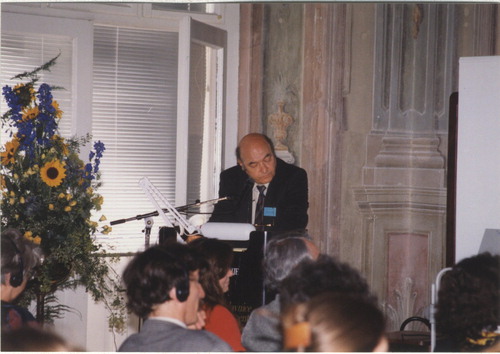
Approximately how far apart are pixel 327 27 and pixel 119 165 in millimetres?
1677

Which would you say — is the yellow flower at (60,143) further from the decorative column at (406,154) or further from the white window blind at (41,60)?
the decorative column at (406,154)

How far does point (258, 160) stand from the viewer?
13.9ft

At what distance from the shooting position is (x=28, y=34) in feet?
15.8

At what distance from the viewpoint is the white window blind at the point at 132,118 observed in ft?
16.7

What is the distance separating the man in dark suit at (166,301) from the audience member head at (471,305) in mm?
730

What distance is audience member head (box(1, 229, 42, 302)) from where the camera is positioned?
2.44 meters

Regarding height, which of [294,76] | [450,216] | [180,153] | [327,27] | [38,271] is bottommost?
[38,271]

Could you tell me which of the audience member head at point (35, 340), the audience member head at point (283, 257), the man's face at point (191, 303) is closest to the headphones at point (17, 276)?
the man's face at point (191, 303)

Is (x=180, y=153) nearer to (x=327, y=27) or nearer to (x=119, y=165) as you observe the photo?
(x=119, y=165)

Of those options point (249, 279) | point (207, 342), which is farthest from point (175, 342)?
point (249, 279)

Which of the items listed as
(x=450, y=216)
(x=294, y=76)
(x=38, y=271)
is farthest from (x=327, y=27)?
(x=38, y=271)

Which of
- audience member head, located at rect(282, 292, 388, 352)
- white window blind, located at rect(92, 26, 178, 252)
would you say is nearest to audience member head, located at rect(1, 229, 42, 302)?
audience member head, located at rect(282, 292, 388, 352)

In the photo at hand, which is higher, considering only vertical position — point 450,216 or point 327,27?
point 327,27

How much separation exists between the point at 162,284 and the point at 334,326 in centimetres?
82
